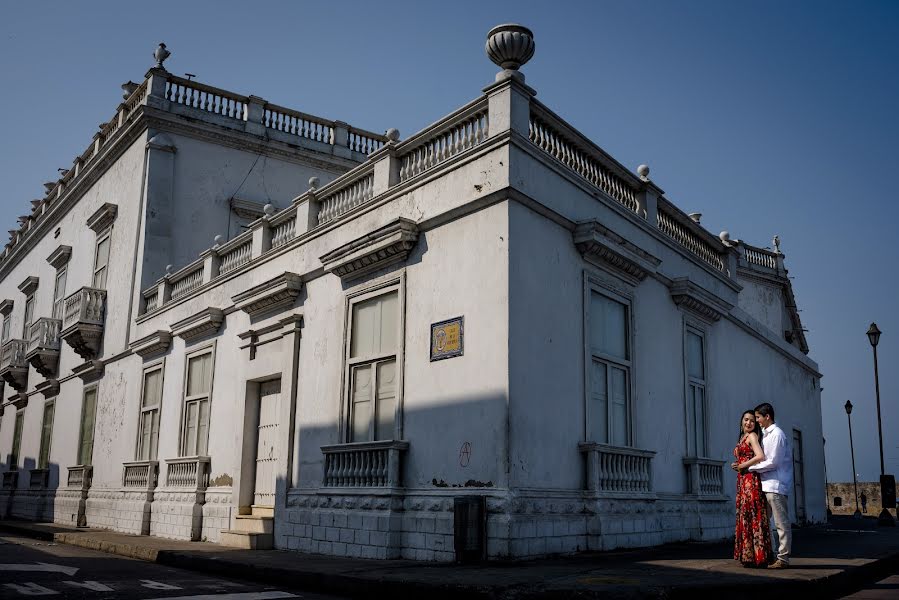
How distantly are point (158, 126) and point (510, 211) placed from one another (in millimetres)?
13929

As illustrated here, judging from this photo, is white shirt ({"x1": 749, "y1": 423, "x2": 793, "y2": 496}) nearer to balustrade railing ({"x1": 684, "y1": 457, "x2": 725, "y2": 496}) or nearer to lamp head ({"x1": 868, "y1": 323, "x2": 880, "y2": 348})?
balustrade railing ({"x1": 684, "y1": 457, "x2": 725, "y2": 496})

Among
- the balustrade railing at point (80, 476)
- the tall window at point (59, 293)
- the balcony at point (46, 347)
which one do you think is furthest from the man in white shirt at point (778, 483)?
the tall window at point (59, 293)

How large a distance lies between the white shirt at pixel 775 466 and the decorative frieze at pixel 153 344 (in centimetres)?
1303

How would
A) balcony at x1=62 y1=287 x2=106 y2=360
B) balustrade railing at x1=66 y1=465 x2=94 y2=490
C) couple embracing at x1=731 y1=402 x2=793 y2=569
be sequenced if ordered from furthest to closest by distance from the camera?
balcony at x1=62 y1=287 x2=106 y2=360 < balustrade railing at x1=66 y1=465 x2=94 y2=490 < couple embracing at x1=731 y1=402 x2=793 y2=569

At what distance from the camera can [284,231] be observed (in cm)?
1429

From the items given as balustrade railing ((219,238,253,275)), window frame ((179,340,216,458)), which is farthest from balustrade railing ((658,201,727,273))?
window frame ((179,340,216,458))

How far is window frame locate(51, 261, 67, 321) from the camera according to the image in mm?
25697

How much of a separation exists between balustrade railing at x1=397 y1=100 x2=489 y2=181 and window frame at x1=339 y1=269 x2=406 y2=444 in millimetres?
1558

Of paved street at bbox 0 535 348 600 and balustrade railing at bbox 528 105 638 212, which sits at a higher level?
balustrade railing at bbox 528 105 638 212

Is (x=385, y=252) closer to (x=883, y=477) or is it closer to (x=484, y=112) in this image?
(x=484, y=112)

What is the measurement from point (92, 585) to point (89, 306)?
15088 mm

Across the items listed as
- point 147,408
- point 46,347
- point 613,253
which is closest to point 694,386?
point 613,253

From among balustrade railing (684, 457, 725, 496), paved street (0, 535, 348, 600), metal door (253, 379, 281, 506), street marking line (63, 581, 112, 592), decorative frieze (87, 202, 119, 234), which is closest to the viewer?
paved street (0, 535, 348, 600)

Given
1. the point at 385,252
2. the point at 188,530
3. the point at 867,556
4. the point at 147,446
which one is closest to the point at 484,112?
the point at 385,252
